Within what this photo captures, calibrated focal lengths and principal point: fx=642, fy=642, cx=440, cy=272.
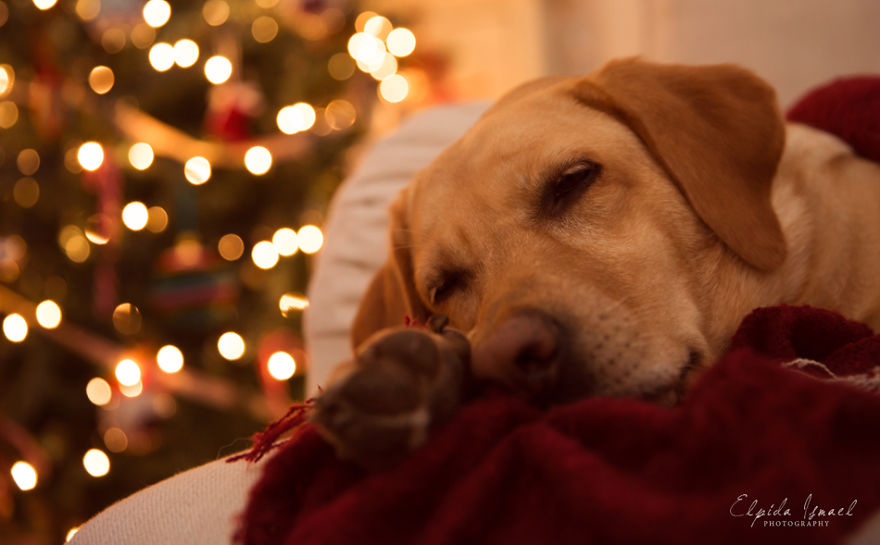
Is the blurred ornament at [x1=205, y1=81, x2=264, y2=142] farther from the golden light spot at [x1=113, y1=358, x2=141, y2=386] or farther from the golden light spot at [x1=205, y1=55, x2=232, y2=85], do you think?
the golden light spot at [x1=113, y1=358, x2=141, y2=386]

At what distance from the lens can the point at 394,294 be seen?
1.93 meters

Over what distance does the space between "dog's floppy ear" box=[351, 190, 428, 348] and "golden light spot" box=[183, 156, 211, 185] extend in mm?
2534

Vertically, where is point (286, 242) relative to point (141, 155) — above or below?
below

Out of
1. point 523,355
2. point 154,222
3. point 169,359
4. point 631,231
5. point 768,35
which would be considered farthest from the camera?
point 154,222

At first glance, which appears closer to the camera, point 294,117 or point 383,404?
point 383,404

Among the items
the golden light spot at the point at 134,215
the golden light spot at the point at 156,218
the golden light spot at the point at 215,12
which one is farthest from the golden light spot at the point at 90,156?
the golden light spot at the point at 215,12

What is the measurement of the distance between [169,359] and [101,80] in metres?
1.91

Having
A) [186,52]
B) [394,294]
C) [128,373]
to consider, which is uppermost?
[186,52]

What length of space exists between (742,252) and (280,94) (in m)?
3.63

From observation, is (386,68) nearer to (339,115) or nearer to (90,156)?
(339,115)

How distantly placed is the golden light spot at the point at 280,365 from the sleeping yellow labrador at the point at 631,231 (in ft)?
7.69

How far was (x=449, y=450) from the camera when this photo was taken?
84 cm
